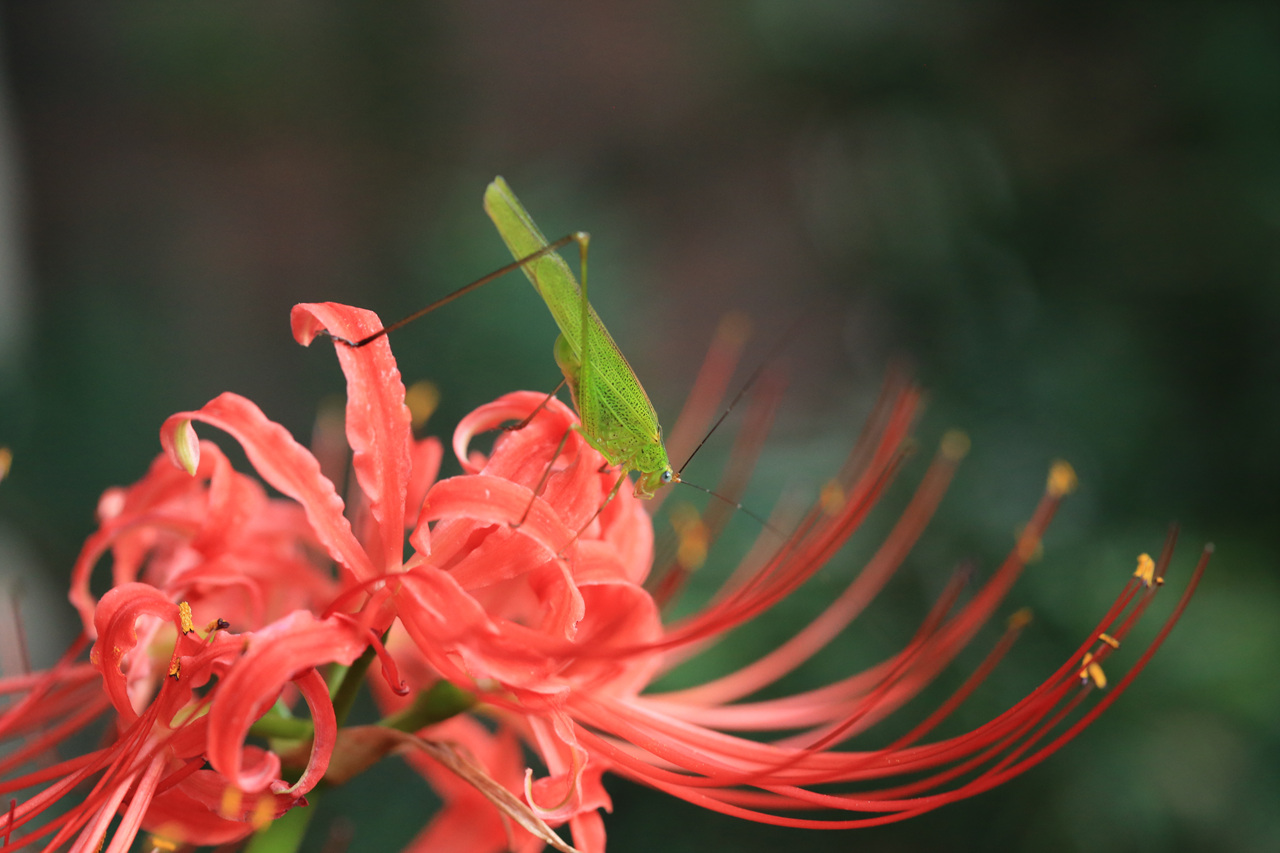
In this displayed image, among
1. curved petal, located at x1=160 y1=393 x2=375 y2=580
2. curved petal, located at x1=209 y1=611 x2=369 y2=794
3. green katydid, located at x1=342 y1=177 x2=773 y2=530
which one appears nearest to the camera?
curved petal, located at x1=209 y1=611 x2=369 y2=794

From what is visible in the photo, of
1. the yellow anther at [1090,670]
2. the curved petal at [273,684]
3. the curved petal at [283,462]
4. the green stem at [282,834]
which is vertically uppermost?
the yellow anther at [1090,670]

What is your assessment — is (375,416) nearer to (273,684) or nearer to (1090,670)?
(273,684)

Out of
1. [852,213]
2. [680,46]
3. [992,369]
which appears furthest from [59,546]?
[680,46]

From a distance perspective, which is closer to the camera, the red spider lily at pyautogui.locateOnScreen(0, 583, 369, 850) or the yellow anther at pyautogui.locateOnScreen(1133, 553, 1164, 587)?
the red spider lily at pyautogui.locateOnScreen(0, 583, 369, 850)

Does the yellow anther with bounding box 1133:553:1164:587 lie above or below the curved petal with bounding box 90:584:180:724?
above

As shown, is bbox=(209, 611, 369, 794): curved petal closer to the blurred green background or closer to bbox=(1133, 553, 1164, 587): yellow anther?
bbox=(1133, 553, 1164, 587): yellow anther

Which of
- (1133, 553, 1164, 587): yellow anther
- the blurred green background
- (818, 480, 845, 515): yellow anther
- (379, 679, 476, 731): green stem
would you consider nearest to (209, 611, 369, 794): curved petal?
(379, 679, 476, 731): green stem

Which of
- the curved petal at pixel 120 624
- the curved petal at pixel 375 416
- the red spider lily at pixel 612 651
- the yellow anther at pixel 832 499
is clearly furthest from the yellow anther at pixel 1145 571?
the curved petal at pixel 120 624

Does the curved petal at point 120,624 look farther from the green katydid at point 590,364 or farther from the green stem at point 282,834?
the green katydid at point 590,364

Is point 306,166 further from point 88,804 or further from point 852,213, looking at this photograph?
point 88,804

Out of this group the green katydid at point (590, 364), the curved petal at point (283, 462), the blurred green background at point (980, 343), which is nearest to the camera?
the curved petal at point (283, 462)
